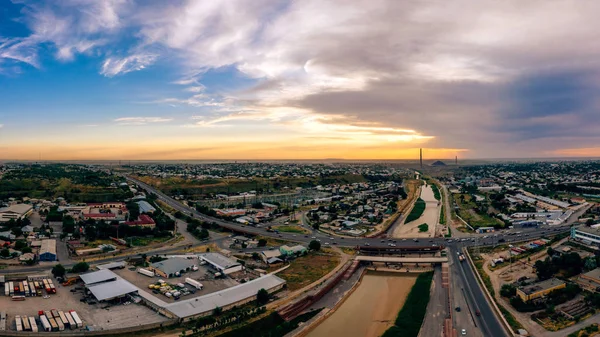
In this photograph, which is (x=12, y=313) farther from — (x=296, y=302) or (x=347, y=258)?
(x=347, y=258)

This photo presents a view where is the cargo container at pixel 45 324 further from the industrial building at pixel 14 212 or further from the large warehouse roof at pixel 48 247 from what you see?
the industrial building at pixel 14 212

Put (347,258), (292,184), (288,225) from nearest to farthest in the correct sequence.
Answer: (347,258) → (288,225) → (292,184)

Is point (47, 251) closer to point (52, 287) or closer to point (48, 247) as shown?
point (48, 247)

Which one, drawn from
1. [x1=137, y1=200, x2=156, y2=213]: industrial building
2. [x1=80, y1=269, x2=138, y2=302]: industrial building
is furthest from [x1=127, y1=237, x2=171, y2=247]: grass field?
[x1=137, y1=200, x2=156, y2=213]: industrial building

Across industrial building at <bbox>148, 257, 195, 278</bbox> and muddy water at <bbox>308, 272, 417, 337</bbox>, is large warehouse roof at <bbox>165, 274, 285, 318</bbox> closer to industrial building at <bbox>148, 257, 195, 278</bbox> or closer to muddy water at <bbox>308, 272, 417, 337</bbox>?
muddy water at <bbox>308, 272, 417, 337</bbox>

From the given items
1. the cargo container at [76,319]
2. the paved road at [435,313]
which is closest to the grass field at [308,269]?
the paved road at [435,313]

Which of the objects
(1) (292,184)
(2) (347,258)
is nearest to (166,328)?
(2) (347,258)
